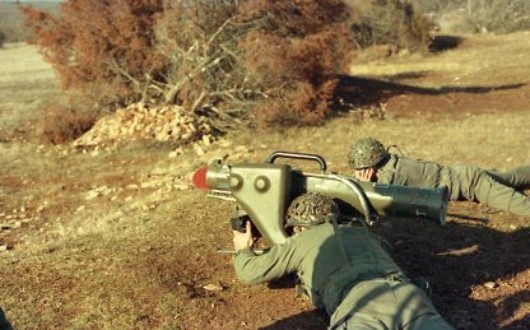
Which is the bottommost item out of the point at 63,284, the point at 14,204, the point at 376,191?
the point at 14,204

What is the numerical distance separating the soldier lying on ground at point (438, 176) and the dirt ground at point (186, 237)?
0.46 ft

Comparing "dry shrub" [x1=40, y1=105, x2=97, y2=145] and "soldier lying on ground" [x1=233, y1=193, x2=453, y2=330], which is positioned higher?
"soldier lying on ground" [x1=233, y1=193, x2=453, y2=330]

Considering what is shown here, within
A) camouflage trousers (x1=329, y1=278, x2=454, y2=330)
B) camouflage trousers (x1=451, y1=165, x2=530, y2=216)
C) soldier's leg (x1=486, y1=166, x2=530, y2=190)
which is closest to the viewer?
camouflage trousers (x1=329, y1=278, x2=454, y2=330)

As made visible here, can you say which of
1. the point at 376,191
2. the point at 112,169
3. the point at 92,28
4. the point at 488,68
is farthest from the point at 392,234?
the point at 488,68

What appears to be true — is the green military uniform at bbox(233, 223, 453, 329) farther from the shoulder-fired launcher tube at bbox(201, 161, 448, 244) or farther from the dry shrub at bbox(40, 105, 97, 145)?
the dry shrub at bbox(40, 105, 97, 145)

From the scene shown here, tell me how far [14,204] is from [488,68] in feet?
62.3

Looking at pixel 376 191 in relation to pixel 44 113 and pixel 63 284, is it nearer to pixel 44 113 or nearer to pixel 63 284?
pixel 63 284

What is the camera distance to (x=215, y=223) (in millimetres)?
6840

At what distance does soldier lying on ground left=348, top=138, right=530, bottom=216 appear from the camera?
20.8ft

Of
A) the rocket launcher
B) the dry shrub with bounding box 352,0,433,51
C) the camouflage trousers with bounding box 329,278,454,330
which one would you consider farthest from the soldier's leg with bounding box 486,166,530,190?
the dry shrub with bounding box 352,0,433,51

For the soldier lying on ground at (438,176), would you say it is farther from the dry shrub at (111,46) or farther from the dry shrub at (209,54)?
the dry shrub at (111,46)

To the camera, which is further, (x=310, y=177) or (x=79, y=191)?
(x=79, y=191)

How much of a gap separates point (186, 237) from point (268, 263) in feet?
7.09

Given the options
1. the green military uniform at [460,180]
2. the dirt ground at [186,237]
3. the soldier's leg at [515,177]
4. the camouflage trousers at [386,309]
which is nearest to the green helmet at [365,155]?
the green military uniform at [460,180]
